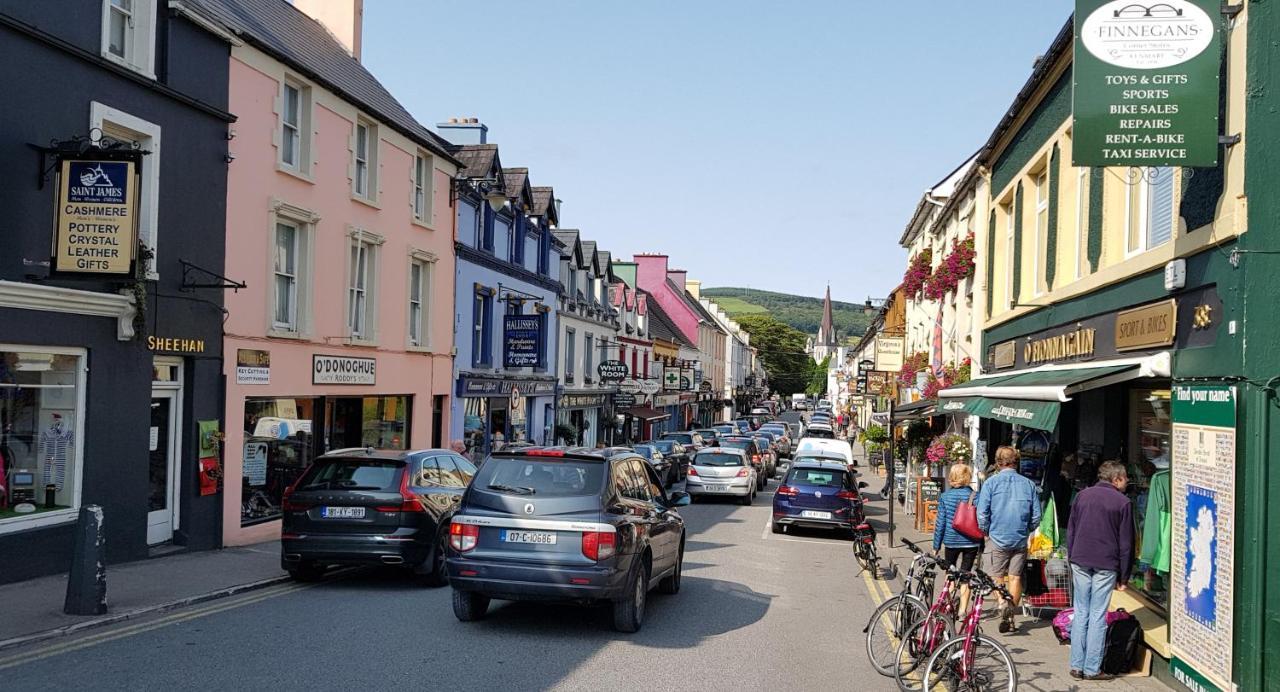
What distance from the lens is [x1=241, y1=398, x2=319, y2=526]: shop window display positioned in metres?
16.3

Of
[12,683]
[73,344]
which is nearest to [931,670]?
[12,683]

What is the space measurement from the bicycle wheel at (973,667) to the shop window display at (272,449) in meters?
12.1

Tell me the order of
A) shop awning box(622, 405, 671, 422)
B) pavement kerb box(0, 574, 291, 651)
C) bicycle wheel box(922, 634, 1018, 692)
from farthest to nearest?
shop awning box(622, 405, 671, 422) → pavement kerb box(0, 574, 291, 651) → bicycle wheel box(922, 634, 1018, 692)

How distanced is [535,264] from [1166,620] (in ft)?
85.4

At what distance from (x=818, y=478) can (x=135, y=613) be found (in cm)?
1307

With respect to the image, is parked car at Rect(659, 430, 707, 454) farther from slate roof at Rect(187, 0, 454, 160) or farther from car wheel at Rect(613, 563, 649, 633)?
car wheel at Rect(613, 563, 649, 633)

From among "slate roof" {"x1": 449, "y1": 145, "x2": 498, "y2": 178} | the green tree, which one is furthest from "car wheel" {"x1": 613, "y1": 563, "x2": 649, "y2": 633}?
the green tree

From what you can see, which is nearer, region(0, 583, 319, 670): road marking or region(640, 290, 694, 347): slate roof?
region(0, 583, 319, 670): road marking

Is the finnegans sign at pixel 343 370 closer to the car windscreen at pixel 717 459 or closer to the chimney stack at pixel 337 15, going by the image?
the chimney stack at pixel 337 15

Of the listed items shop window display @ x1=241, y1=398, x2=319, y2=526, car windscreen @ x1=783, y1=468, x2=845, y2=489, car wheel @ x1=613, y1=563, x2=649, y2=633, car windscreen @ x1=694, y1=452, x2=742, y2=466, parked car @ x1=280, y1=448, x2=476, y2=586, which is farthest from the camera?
car windscreen @ x1=694, y1=452, x2=742, y2=466

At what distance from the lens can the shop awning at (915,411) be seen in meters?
18.8

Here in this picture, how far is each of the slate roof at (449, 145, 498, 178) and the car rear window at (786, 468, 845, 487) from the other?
11.8 m

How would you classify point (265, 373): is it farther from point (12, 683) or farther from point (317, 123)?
point (12, 683)

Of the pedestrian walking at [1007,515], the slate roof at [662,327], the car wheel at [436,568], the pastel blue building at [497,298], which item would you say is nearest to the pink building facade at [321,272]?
the pastel blue building at [497,298]
